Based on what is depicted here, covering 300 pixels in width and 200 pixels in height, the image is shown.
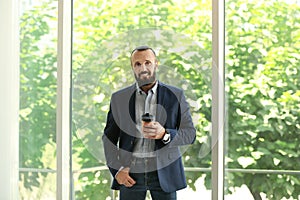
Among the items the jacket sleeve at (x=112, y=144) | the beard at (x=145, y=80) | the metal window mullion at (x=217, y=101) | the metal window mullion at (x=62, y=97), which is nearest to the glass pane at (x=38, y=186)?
the metal window mullion at (x=62, y=97)

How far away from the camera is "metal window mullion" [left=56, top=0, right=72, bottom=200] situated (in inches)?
145

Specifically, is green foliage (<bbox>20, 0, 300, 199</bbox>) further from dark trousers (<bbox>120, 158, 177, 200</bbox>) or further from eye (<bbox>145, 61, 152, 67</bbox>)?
dark trousers (<bbox>120, 158, 177, 200</bbox>)

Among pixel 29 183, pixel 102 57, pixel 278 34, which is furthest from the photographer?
pixel 29 183

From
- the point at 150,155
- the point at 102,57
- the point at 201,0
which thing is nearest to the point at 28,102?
the point at 102,57

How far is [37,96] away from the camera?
12.6 ft

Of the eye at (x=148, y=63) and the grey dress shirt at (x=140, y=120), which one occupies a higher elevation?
the eye at (x=148, y=63)

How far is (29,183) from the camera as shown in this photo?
3.85 meters

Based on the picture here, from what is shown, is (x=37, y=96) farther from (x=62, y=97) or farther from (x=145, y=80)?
Result: (x=145, y=80)

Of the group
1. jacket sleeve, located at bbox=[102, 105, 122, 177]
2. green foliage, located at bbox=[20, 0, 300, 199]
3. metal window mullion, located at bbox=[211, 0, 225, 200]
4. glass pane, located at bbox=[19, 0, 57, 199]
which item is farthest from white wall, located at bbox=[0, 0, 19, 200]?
metal window mullion, located at bbox=[211, 0, 225, 200]

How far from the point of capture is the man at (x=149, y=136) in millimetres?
3369

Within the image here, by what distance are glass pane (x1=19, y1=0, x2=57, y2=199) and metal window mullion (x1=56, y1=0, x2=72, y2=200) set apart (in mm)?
116

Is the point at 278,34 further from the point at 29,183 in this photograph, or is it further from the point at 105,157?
the point at 29,183

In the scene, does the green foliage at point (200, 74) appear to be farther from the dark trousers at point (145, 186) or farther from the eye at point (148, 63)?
the dark trousers at point (145, 186)

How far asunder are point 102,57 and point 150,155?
64cm
